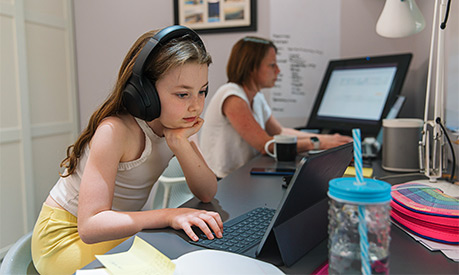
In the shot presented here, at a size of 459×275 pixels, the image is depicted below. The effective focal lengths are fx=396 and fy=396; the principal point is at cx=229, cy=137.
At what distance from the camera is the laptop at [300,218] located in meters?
0.64

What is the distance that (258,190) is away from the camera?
3.83ft

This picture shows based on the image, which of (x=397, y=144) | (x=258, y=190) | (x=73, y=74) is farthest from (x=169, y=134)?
(x=73, y=74)

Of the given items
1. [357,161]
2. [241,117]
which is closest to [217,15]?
[241,117]

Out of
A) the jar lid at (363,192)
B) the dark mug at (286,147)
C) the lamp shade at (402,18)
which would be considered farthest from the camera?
the dark mug at (286,147)

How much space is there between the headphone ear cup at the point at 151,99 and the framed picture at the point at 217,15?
5.12 feet

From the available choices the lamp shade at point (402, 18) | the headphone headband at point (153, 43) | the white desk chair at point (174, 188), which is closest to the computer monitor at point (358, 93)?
the lamp shade at point (402, 18)

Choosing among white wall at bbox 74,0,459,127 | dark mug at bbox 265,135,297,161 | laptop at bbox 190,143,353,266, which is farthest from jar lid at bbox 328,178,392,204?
white wall at bbox 74,0,459,127

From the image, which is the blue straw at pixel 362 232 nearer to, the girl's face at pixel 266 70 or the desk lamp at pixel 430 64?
the desk lamp at pixel 430 64

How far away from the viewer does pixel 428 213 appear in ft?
2.41

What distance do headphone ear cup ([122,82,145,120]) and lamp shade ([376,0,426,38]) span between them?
2.95 feet

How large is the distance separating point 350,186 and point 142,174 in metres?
0.71

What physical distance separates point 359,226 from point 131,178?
72cm

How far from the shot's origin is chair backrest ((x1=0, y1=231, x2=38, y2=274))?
808 mm

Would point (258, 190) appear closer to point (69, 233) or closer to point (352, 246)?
point (69, 233)
